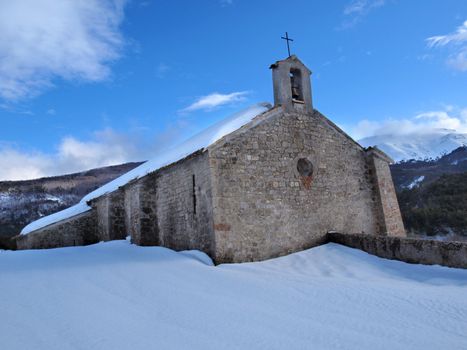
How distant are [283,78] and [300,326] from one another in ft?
27.9

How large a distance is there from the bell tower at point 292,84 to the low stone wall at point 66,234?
1149 cm

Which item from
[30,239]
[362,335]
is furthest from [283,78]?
[30,239]

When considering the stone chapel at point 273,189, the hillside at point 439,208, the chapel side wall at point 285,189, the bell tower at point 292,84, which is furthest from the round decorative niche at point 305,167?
the hillside at point 439,208

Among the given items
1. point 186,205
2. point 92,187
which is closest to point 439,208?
point 186,205

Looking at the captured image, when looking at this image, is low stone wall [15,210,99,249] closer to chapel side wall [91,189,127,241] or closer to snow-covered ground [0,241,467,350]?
chapel side wall [91,189,127,241]

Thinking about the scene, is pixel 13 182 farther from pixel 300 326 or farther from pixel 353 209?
pixel 300 326

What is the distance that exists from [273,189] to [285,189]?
41cm

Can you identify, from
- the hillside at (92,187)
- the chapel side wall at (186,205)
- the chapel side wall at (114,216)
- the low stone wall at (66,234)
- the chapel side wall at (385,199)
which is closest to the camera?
the chapel side wall at (186,205)

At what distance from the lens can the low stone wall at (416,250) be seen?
6664 mm

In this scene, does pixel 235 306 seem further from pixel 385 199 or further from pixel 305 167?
pixel 385 199

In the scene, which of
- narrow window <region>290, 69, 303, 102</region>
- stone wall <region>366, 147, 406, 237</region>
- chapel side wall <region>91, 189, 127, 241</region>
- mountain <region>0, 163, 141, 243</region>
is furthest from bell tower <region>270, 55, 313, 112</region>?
mountain <region>0, 163, 141, 243</region>

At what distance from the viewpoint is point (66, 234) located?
676 inches

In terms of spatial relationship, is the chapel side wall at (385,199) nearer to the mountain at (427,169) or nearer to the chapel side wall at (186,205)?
the chapel side wall at (186,205)

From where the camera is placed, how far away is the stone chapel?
→ 945 cm
